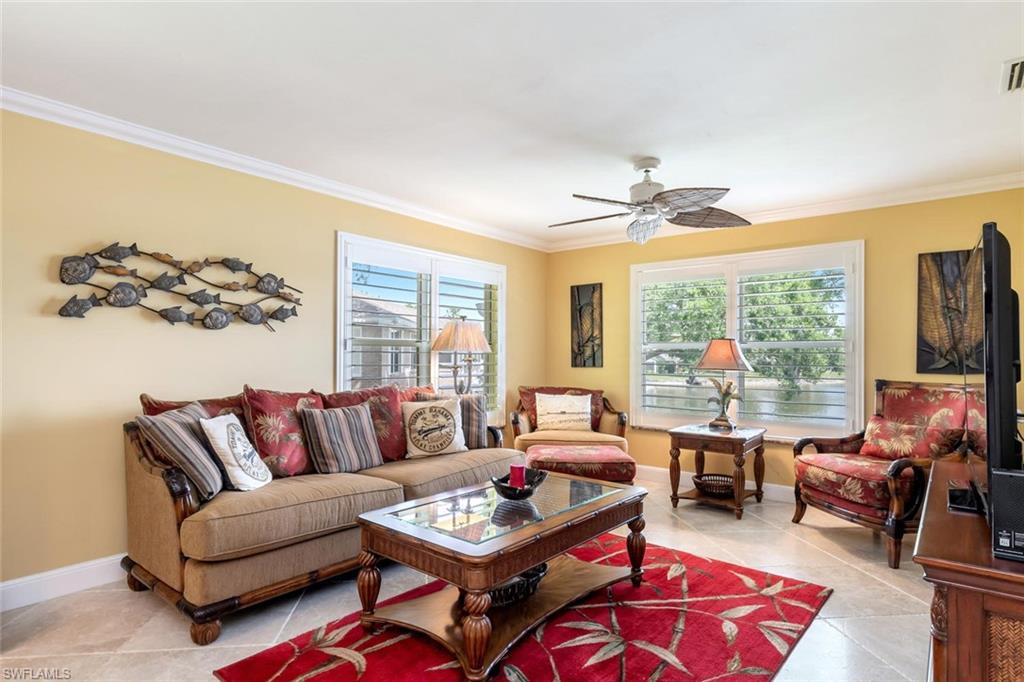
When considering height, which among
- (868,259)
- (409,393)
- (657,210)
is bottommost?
(409,393)

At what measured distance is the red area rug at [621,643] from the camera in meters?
2.06

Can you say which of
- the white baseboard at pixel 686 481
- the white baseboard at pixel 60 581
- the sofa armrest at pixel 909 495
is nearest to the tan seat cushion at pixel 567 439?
the white baseboard at pixel 686 481

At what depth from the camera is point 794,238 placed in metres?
4.60

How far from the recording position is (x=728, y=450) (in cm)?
409

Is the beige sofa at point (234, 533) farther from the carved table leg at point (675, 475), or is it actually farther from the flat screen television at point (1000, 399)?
the flat screen television at point (1000, 399)

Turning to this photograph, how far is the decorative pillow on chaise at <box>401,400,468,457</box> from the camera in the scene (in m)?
3.73

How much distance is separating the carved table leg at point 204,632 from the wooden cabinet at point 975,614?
2.53m

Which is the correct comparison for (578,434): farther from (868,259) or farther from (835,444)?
(868,259)

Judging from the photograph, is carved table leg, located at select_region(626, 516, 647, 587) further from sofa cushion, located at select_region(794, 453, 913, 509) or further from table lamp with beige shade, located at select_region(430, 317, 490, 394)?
table lamp with beige shade, located at select_region(430, 317, 490, 394)

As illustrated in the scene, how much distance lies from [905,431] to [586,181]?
2792 millimetres

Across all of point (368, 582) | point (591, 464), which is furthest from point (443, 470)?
point (591, 464)

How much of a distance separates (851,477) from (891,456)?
468 millimetres

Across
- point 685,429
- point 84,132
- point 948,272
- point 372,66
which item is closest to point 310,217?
point 84,132

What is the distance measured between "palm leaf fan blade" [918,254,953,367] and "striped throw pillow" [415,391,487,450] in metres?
3.38
